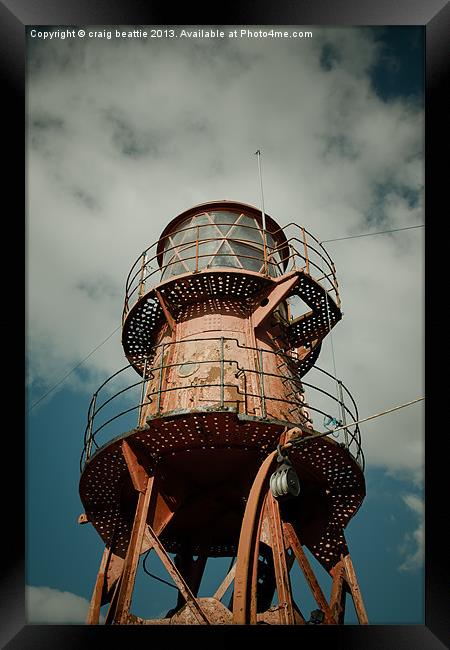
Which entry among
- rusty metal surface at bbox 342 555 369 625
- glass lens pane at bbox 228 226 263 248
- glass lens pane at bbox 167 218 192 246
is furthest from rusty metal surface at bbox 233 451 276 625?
glass lens pane at bbox 167 218 192 246

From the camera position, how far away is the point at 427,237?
7.62 m

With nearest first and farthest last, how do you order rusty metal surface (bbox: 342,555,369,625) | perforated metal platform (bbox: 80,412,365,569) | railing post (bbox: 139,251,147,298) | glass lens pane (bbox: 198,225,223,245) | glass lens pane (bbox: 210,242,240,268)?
perforated metal platform (bbox: 80,412,365,569), rusty metal surface (bbox: 342,555,369,625), glass lens pane (bbox: 210,242,240,268), railing post (bbox: 139,251,147,298), glass lens pane (bbox: 198,225,223,245)

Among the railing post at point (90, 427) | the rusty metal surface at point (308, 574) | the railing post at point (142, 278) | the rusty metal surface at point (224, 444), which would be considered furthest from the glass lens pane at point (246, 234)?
the rusty metal surface at point (308, 574)

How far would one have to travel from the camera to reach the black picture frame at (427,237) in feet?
22.4

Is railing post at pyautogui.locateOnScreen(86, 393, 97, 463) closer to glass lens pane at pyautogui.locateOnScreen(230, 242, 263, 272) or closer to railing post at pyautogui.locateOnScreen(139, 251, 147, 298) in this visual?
railing post at pyautogui.locateOnScreen(139, 251, 147, 298)

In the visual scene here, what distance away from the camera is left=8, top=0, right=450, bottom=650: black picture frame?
682 cm

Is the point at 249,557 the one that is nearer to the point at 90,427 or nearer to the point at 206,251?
the point at 90,427

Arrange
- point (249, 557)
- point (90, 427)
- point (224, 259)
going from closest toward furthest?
point (249, 557) → point (90, 427) → point (224, 259)

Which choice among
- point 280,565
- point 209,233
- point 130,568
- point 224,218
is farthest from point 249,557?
point 224,218

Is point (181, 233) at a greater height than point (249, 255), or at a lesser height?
greater

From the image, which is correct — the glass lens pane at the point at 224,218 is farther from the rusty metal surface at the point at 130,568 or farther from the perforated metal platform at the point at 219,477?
the rusty metal surface at the point at 130,568

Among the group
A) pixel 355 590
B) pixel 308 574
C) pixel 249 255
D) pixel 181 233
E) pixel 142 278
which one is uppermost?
pixel 181 233

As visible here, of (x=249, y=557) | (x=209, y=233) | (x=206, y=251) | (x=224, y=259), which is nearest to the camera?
(x=249, y=557)
